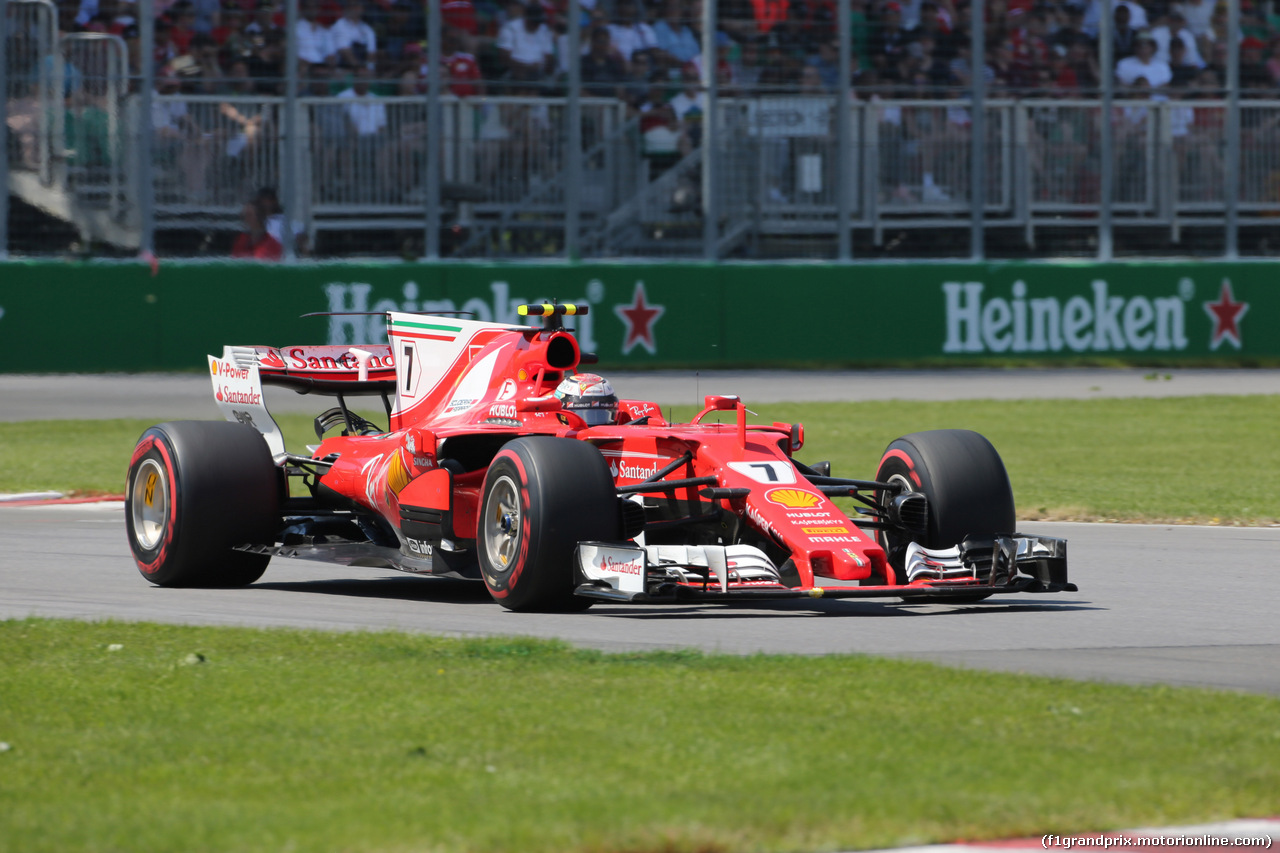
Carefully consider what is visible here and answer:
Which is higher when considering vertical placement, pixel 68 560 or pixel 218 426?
pixel 218 426

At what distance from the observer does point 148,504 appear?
918cm

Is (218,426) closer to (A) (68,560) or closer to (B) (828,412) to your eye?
(A) (68,560)

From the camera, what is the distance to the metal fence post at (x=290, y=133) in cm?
2259

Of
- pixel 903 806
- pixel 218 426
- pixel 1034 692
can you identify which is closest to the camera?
pixel 903 806

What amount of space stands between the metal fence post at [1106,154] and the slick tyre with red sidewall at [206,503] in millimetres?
18613

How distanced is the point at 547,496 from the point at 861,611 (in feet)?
4.91

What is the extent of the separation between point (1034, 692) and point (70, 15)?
18.8m

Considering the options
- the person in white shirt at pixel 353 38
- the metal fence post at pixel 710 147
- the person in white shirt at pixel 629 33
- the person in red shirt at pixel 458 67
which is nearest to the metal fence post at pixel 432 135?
the person in red shirt at pixel 458 67

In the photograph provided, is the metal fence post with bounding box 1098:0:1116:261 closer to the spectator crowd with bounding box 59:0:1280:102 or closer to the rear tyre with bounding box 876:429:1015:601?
the spectator crowd with bounding box 59:0:1280:102

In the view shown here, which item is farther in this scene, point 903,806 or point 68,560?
point 68,560

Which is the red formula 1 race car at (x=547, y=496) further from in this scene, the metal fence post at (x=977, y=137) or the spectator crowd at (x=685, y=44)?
the metal fence post at (x=977, y=137)

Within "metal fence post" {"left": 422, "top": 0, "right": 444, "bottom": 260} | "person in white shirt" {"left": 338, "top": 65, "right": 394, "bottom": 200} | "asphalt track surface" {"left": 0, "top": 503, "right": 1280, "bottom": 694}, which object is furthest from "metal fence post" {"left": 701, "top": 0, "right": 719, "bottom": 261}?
"asphalt track surface" {"left": 0, "top": 503, "right": 1280, "bottom": 694}

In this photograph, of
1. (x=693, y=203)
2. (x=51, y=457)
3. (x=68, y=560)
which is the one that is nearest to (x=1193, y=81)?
(x=693, y=203)

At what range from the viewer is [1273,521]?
11.5 metres
